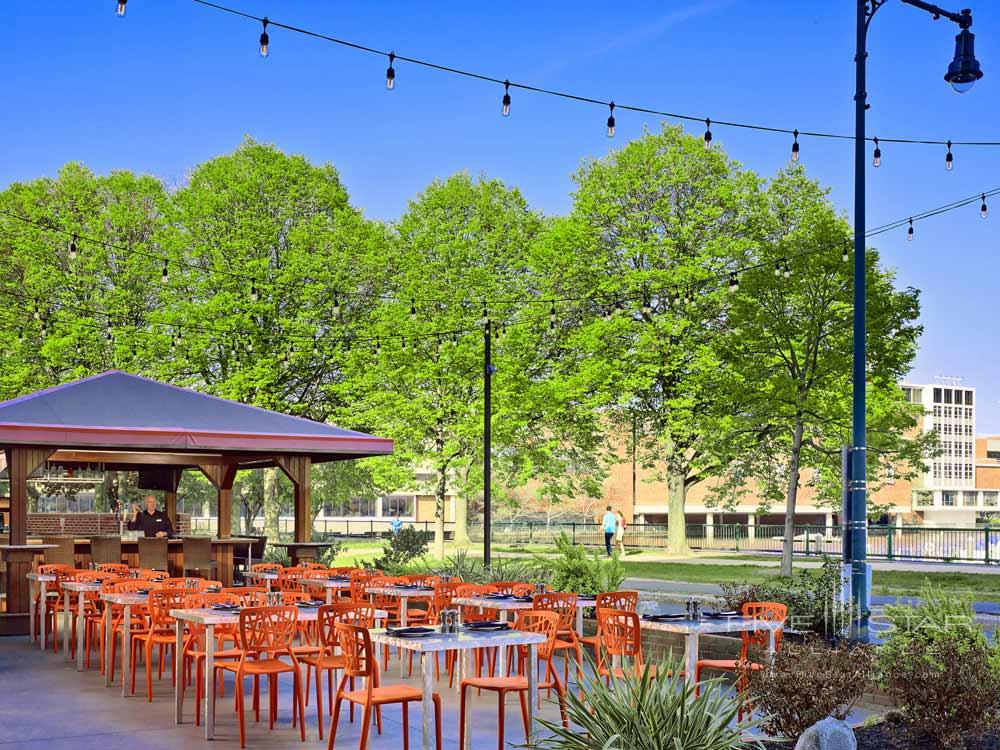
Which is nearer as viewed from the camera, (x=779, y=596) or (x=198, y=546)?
(x=779, y=596)

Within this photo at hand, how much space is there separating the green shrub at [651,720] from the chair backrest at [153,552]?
16366mm

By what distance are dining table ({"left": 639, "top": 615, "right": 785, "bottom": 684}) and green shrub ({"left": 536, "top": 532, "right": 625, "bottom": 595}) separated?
20.2 ft

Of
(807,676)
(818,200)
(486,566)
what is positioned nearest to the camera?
(807,676)

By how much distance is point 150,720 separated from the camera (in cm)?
1074

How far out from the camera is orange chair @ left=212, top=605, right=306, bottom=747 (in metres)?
10.2

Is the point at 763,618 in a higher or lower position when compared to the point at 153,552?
higher

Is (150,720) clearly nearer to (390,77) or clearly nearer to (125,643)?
(125,643)

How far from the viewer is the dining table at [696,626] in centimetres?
1049

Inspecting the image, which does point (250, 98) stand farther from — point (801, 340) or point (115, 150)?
point (801, 340)

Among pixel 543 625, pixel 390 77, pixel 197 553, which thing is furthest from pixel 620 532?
pixel 543 625

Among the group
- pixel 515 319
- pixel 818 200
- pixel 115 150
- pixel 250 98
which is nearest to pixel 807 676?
pixel 250 98

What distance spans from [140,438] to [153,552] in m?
3.00

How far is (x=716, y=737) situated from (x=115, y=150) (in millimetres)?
38072

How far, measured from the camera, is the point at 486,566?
21625mm
